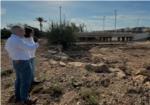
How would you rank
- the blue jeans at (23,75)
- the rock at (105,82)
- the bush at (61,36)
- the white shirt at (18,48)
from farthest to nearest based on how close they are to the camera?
the bush at (61,36)
the rock at (105,82)
the blue jeans at (23,75)
the white shirt at (18,48)

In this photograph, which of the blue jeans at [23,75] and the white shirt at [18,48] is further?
the blue jeans at [23,75]

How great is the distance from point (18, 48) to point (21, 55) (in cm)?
14

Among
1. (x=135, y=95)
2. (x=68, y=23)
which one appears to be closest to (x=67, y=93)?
(x=135, y=95)

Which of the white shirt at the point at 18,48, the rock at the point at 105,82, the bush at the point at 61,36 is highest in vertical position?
the white shirt at the point at 18,48

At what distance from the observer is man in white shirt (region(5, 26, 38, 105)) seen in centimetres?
599

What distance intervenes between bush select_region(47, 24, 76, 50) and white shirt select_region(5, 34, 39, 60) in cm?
1514

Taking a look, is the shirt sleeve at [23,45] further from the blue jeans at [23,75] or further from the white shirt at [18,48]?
the blue jeans at [23,75]

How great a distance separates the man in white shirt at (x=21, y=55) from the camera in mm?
5988

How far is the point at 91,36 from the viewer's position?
38.8m

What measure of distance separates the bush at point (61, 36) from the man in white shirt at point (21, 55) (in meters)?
14.9

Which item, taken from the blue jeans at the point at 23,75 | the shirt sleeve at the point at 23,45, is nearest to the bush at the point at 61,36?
the blue jeans at the point at 23,75

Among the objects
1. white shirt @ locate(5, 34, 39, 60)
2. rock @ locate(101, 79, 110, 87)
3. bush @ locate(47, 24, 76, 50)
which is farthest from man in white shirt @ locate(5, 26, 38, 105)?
bush @ locate(47, 24, 76, 50)

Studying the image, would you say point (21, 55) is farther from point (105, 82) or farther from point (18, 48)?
point (105, 82)

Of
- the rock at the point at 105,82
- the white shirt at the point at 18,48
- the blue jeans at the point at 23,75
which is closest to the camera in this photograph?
the white shirt at the point at 18,48
